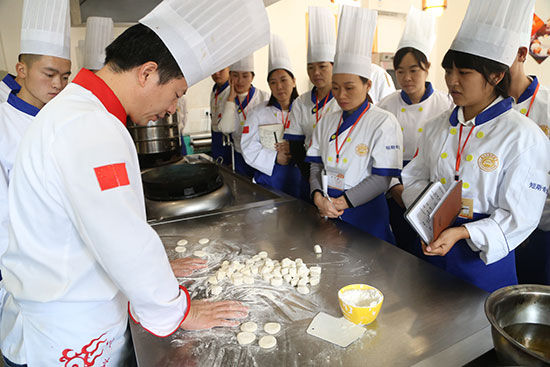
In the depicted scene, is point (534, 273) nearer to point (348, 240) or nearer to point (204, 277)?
point (348, 240)

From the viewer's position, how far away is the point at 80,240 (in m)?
0.71

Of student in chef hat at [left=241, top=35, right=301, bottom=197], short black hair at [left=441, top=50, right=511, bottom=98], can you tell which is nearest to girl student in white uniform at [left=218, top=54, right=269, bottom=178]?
student in chef hat at [left=241, top=35, right=301, bottom=197]

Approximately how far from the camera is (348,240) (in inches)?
49.4

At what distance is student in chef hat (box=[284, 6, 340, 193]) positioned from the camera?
2039 mm

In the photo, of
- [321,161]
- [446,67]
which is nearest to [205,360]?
[446,67]

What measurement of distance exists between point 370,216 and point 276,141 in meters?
0.82

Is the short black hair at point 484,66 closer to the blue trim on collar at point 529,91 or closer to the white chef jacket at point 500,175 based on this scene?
the white chef jacket at point 500,175

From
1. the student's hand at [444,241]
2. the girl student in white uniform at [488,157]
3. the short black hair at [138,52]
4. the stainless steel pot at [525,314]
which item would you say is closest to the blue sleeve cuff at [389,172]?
the girl student in white uniform at [488,157]

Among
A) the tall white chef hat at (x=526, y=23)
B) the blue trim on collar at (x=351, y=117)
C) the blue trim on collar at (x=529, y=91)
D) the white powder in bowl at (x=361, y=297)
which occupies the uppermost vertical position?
the tall white chef hat at (x=526, y=23)

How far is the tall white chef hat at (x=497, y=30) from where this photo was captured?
1.10 m

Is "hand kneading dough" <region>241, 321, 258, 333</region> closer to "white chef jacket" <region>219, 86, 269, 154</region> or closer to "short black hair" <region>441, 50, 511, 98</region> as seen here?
"short black hair" <region>441, 50, 511, 98</region>

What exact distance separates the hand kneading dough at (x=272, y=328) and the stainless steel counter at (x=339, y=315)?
0.06ft

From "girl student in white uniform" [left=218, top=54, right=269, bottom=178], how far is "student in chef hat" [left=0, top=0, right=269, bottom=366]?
5.75 feet

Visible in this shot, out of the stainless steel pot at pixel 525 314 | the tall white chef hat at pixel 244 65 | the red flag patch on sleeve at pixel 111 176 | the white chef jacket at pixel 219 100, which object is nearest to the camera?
the red flag patch on sleeve at pixel 111 176
